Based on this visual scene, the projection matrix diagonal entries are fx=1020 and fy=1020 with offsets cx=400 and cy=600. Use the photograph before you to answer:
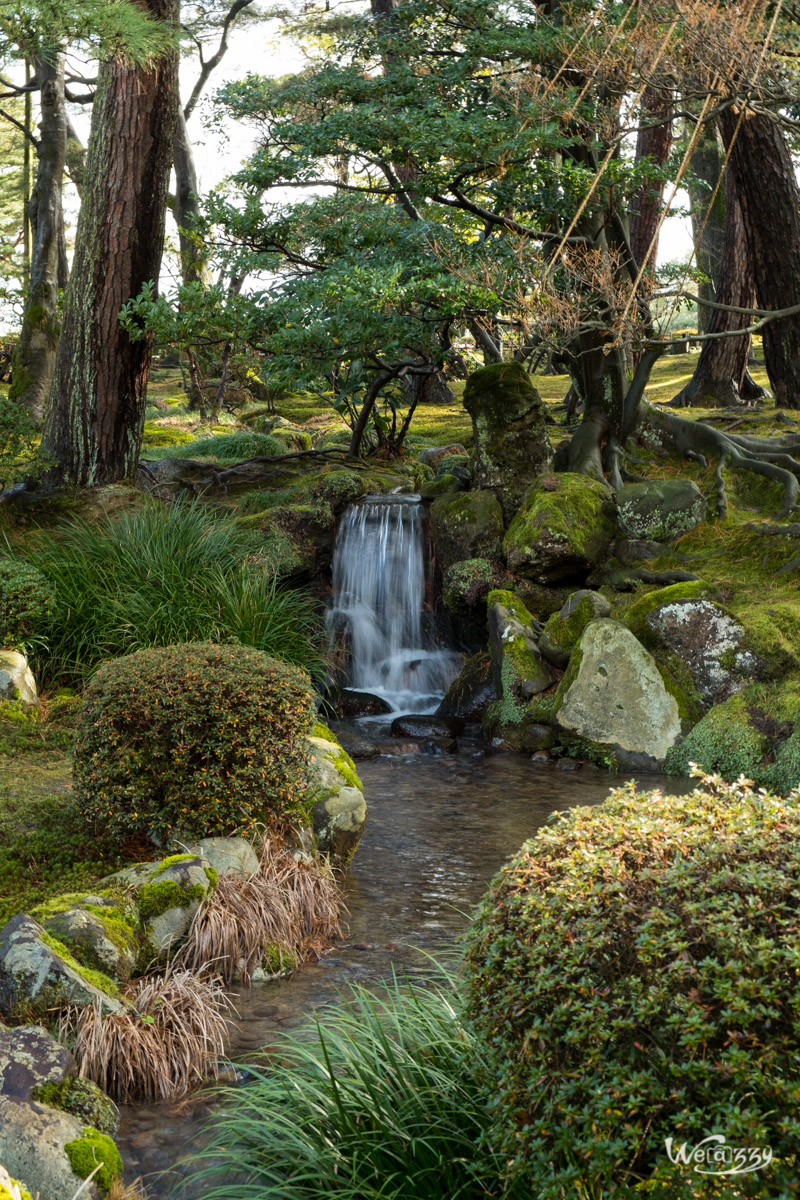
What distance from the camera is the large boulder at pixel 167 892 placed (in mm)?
4613

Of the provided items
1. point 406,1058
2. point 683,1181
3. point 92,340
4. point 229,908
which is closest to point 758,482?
point 92,340

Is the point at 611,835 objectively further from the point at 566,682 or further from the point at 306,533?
the point at 306,533

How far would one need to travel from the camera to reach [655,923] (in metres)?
2.31

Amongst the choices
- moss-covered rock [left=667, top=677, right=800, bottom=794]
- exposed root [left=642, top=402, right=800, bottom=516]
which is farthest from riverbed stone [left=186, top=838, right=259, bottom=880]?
exposed root [left=642, top=402, right=800, bottom=516]

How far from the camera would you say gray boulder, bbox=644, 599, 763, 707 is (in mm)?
8906

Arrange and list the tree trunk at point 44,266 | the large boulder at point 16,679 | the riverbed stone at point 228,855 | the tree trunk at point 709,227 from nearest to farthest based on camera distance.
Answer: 1. the riverbed stone at point 228,855
2. the large boulder at point 16,679
3. the tree trunk at point 44,266
4. the tree trunk at point 709,227

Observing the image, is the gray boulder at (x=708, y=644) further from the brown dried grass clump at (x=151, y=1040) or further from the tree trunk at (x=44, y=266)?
the tree trunk at (x=44, y=266)

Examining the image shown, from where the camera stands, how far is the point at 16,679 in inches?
303

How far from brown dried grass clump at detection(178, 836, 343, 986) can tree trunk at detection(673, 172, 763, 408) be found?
12.2 meters

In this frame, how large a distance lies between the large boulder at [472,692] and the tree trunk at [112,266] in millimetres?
4282

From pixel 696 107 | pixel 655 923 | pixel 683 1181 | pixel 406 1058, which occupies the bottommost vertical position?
pixel 406 1058

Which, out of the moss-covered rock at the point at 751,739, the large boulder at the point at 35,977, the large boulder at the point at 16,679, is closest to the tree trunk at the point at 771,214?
the moss-covered rock at the point at 751,739

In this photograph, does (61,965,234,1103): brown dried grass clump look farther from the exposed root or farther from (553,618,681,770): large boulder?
the exposed root

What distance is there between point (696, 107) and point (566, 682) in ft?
26.0
